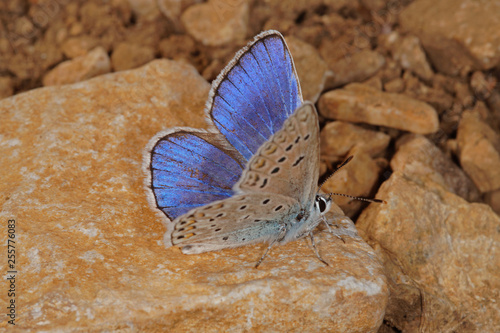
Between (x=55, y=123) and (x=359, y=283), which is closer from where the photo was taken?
(x=359, y=283)

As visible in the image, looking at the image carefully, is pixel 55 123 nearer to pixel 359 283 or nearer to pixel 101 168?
pixel 101 168

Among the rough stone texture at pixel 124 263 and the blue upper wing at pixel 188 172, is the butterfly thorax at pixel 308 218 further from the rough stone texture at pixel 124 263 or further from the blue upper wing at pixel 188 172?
the blue upper wing at pixel 188 172

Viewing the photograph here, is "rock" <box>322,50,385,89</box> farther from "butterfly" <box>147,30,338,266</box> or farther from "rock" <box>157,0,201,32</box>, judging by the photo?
"butterfly" <box>147,30,338,266</box>

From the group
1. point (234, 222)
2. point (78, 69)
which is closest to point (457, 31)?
point (234, 222)

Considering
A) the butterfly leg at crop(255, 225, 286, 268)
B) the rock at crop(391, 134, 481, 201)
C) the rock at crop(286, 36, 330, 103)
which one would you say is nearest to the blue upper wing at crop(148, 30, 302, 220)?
the butterfly leg at crop(255, 225, 286, 268)

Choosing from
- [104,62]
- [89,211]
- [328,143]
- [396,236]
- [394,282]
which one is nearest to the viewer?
[89,211]

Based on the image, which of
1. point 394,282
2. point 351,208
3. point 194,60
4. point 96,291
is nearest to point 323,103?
point 351,208

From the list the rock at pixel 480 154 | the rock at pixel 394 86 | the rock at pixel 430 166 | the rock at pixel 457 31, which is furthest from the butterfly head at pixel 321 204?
the rock at pixel 457 31
